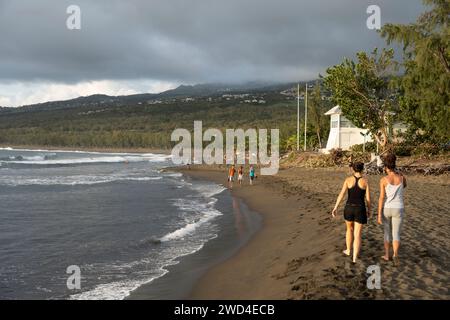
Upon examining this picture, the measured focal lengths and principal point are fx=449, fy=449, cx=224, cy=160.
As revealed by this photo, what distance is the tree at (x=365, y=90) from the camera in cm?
3212

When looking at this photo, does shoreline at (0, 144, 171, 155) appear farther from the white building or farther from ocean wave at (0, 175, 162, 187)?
the white building

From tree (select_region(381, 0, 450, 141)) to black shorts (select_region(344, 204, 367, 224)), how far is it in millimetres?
14211

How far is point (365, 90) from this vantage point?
3294 cm

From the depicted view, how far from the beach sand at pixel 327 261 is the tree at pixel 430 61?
496 centimetres

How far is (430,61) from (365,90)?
12.8m

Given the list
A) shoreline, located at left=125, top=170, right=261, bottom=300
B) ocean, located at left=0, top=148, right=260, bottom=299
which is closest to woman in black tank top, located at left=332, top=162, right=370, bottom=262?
shoreline, located at left=125, top=170, right=261, bottom=300

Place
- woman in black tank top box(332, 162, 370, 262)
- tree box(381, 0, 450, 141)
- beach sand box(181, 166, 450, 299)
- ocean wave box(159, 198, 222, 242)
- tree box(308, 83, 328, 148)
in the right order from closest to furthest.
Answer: beach sand box(181, 166, 450, 299) < woman in black tank top box(332, 162, 370, 262) < ocean wave box(159, 198, 222, 242) < tree box(381, 0, 450, 141) < tree box(308, 83, 328, 148)

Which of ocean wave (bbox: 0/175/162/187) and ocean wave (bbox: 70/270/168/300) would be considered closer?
ocean wave (bbox: 70/270/168/300)

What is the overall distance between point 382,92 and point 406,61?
874 cm

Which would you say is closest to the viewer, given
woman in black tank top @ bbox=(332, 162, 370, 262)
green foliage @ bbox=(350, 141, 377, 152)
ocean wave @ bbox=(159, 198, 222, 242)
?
woman in black tank top @ bbox=(332, 162, 370, 262)

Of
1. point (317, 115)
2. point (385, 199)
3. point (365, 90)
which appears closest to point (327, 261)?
point (385, 199)

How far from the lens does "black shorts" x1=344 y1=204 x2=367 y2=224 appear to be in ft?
26.1

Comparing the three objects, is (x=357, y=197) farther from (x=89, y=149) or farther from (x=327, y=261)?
(x=89, y=149)

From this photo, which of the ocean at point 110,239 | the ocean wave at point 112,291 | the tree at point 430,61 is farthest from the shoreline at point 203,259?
the tree at point 430,61
